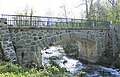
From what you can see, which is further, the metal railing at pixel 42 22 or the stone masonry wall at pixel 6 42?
the metal railing at pixel 42 22

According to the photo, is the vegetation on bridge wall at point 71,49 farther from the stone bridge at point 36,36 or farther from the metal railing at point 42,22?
the metal railing at point 42,22

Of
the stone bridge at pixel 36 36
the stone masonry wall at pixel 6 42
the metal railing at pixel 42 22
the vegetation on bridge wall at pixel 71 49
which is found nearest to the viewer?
the stone masonry wall at pixel 6 42

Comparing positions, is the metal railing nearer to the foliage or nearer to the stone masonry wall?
the stone masonry wall

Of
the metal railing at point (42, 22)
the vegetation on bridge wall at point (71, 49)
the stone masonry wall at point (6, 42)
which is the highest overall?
the metal railing at point (42, 22)

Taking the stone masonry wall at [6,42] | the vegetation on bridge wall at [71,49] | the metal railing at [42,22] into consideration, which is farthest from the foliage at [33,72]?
the vegetation on bridge wall at [71,49]

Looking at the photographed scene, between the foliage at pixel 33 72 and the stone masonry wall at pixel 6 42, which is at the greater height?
the stone masonry wall at pixel 6 42

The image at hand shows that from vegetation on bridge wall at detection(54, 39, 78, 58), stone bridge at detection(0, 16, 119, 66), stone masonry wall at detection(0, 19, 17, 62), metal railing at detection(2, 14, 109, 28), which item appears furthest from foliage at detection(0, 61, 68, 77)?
vegetation on bridge wall at detection(54, 39, 78, 58)

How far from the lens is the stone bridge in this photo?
13373 mm

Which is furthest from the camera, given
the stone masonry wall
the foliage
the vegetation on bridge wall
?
the vegetation on bridge wall

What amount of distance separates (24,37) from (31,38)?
0.54m

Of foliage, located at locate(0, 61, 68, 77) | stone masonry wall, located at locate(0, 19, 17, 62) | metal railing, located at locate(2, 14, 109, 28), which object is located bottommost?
foliage, located at locate(0, 61, 68, 77)

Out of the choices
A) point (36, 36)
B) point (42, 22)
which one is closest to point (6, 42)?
point (36, 36)

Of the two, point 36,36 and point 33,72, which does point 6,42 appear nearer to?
point 36,36

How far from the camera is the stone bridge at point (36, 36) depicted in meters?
13.4
